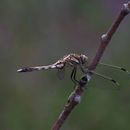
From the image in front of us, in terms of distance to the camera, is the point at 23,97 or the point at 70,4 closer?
the point at 23,97

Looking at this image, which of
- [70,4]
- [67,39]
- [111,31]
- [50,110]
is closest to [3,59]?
[50,110]

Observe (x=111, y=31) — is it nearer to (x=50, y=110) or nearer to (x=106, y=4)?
(x=50, y=110)

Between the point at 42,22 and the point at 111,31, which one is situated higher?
the point at 111,31

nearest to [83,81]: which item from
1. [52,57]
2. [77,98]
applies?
[77,98]

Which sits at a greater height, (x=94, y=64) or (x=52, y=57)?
(x=94, y=64)

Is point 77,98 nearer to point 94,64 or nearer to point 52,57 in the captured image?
point 94,64

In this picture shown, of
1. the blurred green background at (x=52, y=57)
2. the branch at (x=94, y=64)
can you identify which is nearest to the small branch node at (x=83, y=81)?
the branch at (x=94, y=64)

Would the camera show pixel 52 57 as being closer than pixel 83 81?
No

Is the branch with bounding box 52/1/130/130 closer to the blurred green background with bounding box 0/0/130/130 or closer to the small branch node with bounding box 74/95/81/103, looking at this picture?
the small branch node with bounding box 74/95/81/103
